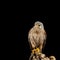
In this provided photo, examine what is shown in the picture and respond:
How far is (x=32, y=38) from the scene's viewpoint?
1.71 meters

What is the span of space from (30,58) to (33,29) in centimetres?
18

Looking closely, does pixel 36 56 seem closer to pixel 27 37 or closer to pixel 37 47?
pixel 37 47

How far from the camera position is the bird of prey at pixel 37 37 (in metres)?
1.69

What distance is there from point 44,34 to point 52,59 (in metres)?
0.17

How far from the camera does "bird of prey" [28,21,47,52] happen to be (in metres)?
1.69

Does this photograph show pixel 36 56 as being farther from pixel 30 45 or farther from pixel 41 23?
pixel 41 23

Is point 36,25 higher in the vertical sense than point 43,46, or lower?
higher

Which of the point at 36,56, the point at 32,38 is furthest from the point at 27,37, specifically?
the point at 36,56

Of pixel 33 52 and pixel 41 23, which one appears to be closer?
pixel 33 52

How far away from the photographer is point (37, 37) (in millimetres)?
1698

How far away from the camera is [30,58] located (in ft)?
5.49

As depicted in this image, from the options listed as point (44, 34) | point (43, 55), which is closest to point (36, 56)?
point (43, 55)

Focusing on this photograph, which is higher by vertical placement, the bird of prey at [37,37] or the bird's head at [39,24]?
the bird's head at [39,24]

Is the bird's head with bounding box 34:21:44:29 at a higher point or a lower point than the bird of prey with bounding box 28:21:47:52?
higher
